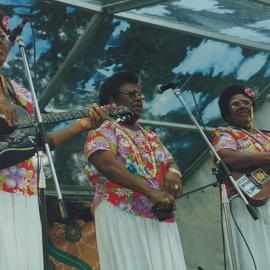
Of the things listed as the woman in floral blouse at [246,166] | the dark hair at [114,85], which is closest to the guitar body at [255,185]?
the woman in floral blouse at [246,166]

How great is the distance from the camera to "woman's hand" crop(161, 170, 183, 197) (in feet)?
13.1

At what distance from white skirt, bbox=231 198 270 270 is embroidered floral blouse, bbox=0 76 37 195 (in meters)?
1.76

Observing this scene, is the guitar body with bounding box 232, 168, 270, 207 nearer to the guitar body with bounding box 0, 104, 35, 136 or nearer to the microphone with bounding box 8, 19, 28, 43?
the guitar body with bounding box 0, 104, 35, 136

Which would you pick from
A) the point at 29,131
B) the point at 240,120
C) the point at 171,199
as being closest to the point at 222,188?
the point at 171,199

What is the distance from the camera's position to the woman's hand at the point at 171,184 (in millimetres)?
3990

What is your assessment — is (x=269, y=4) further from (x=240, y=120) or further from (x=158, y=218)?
(x=158, y=218)

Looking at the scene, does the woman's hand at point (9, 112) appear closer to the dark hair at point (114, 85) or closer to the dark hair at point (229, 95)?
the dark hair at point (114, 85)

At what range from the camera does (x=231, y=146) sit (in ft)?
15.2

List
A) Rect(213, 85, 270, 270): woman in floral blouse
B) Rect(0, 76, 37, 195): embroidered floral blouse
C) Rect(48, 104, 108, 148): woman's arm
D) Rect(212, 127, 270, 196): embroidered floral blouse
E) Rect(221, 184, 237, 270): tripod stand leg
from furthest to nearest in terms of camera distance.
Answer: Rect(212, 127, 270, 196): embroidered floral blouse → Rect(213, 85, 270, 270): woman in floral blouse → Rect(221, 184, 237, 270): tripod stand leg → Rect(48, 104, 108, 148): woman's arm → Rect(0, 76, 37, 195): embroidered floral blouse

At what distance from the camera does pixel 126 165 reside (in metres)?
4.01

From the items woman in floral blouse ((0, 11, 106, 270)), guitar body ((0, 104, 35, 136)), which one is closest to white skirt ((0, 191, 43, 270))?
woman in floral blouse ((0, 11, 106, 270))

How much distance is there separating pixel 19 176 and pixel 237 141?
195 cm

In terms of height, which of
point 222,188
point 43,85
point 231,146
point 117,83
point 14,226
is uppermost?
point 43,85

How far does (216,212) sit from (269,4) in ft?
9.10
